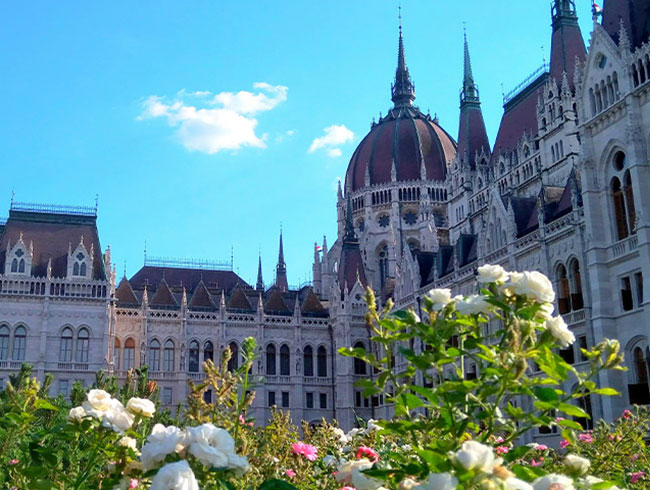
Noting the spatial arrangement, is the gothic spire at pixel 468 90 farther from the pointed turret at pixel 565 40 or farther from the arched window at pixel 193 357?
the arched window at pixel 193 357

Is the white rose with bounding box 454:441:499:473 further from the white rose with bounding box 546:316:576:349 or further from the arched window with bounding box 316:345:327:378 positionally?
the arched window with bounding box 316:345:327:378

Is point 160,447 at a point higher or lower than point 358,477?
higher

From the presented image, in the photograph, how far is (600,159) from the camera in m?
32.0

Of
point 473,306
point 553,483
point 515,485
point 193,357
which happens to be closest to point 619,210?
point 473,306

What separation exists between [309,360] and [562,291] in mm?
27251

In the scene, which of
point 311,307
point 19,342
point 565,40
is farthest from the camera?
point 311,307

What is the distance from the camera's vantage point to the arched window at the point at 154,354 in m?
54.2

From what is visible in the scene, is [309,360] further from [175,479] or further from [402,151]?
[175,479]

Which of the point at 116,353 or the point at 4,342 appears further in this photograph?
the point at 116,353

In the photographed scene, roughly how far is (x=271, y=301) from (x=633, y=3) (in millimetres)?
35301

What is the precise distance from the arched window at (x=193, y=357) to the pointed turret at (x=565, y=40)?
31.0 m

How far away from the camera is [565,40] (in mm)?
49375

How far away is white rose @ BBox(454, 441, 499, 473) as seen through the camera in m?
3.64

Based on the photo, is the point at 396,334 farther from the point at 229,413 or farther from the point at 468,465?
the point at 468,465
